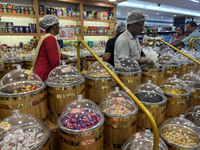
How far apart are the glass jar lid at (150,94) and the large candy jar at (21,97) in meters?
1.11

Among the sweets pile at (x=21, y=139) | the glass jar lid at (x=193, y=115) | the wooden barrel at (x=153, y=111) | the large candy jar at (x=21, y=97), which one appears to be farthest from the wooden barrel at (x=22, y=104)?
the glass jar lid at (x=193, y=115)

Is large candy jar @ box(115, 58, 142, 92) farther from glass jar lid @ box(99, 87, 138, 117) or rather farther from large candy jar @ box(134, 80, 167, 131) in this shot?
glass jar lid @ box(99, 87, 138, 117)

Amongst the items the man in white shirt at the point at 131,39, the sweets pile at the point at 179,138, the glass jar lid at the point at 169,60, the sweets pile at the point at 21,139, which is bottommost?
the sweets pile at the point at 179,138

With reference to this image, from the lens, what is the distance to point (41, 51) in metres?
2.20

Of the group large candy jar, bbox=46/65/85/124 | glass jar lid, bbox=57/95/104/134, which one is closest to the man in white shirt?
large candy jar, bbox=46/65/85/124

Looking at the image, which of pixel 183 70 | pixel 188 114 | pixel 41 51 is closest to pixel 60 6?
pixel 41 51

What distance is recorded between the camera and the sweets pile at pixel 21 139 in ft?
3.16

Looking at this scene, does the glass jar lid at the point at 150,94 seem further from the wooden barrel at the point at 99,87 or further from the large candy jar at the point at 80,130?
the large candy jar at the point at 80,130

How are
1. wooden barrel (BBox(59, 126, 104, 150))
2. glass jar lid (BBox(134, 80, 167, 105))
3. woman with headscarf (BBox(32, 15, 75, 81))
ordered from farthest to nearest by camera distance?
woman with headscarf (BBox(32, 15, 75, 81)) → glass jar lid (BBox(134, 80, 167, 105)) → wooden barrel (BBox(59, 126, 104, 150))

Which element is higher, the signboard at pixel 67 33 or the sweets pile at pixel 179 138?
the signboard at pixel 67 33

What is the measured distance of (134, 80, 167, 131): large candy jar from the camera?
5.29 ft

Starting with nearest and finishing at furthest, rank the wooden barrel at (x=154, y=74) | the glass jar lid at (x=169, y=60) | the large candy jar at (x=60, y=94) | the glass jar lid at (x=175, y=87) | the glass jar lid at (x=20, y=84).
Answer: the glass jar lid at (x=20, y=84) < the large candy jar at (x=60, y=94) < the glass jar lid at (x=175, y=87) < the wooden barrel at (x=154, y=74) < the glass jar lid at (x=169, y=60)

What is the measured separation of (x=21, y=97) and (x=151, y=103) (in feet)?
4.21

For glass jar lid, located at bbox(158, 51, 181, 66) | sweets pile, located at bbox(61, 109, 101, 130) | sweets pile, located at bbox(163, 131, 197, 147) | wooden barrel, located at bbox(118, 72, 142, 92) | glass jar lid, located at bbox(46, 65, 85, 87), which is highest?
glass jar lid, located at bbox(158, 51, 181, 66)
